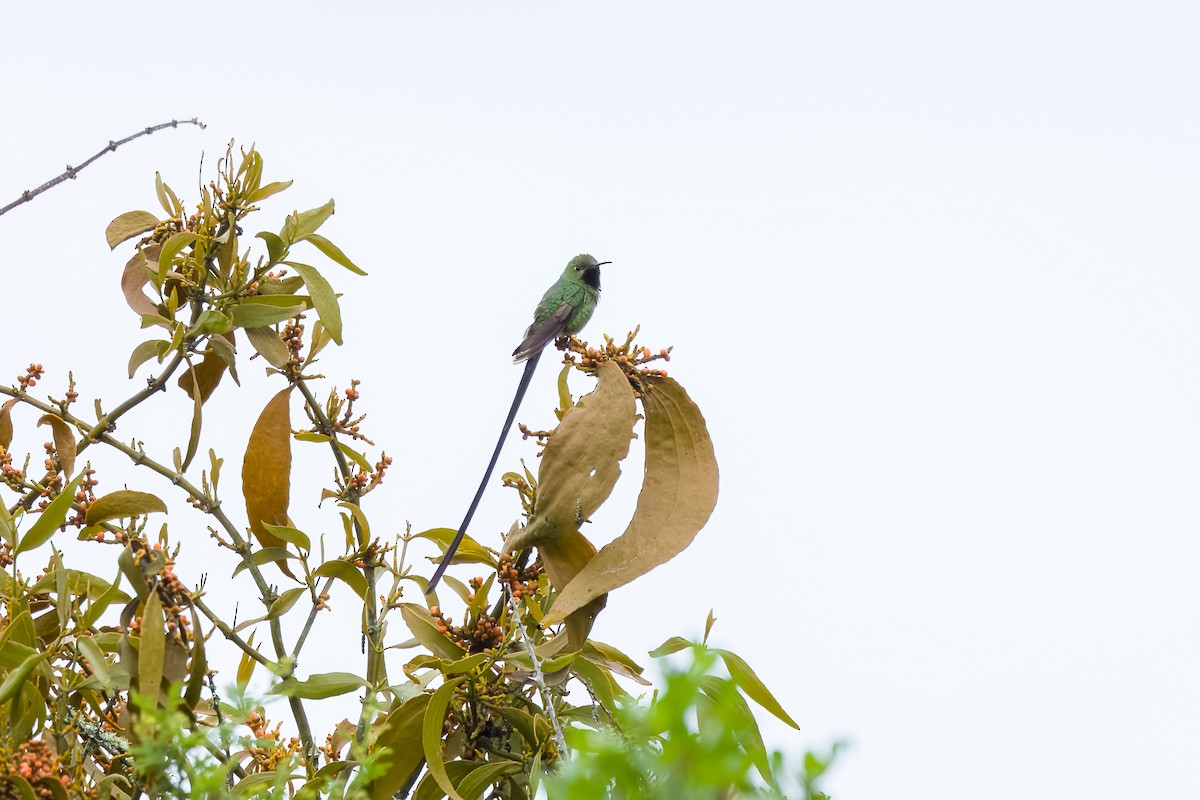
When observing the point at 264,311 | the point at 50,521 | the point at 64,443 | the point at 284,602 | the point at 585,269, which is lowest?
the point at 284,602

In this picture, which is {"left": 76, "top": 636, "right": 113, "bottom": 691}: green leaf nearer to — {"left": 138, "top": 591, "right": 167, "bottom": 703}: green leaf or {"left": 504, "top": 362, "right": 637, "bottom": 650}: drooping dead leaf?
{"left": 138, "top": 591, "right": 167, "bottom": 703}: green leaf

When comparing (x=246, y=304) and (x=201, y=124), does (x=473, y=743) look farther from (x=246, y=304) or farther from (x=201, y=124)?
(x=201, y=124)

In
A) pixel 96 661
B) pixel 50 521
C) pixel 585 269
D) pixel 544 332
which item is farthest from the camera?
pixel 585 269

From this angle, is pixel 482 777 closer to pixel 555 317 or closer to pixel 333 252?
pixel 333 252

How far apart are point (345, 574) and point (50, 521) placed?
376 millimetres

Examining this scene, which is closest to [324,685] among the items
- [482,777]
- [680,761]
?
[482,777]

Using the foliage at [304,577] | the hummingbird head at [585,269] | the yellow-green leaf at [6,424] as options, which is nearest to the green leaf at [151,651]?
the foliage at [304,577]

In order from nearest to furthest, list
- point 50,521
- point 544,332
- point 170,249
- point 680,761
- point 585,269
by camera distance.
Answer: point 680,761 < point 50,521 < point 170,249 < point 544,332 < point 585,269

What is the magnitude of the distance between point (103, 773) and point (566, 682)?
1.89ft

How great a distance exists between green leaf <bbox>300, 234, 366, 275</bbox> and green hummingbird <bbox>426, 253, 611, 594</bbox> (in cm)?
32

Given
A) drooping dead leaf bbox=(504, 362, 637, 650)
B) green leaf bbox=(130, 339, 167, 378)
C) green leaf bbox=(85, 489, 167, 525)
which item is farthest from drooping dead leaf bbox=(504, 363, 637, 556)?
green leaf bbox=(130, 339, 167, 378)

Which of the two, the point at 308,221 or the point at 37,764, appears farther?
the point at 308,221

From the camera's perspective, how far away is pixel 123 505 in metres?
1.55

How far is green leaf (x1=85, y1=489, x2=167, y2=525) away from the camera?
1.55 m
